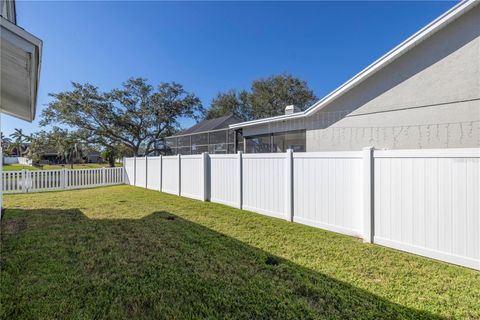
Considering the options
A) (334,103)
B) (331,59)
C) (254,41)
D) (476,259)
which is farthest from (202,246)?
(331,59)

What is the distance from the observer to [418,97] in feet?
20.7

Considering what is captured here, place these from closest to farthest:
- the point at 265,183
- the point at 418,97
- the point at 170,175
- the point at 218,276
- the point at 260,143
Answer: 1. the point at 218,276
2. the point at 265,183
3. the point at 418,97
4. the point at 170,175
5. the point at 260,143

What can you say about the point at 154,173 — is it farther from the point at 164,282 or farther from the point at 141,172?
the point at 164,282

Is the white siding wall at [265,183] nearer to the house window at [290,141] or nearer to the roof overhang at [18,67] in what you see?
the house window at [290,141]

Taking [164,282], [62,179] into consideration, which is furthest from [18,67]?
[62,179]

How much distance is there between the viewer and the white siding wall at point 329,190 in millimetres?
4188

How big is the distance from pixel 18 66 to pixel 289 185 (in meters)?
5.09

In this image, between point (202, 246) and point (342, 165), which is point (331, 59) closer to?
point (342, 165)

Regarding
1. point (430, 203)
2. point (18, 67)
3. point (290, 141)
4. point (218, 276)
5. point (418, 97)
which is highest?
point (418, 97)

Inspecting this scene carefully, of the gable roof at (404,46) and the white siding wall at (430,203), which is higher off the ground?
the gable roof at (404,46)

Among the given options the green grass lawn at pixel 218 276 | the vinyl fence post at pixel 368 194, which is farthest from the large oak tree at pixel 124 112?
the vinyl fence post at pixel 368 194

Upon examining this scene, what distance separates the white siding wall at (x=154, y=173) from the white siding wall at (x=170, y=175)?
1.54ft

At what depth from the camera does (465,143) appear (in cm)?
549

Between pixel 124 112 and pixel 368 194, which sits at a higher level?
pixel 124 112
